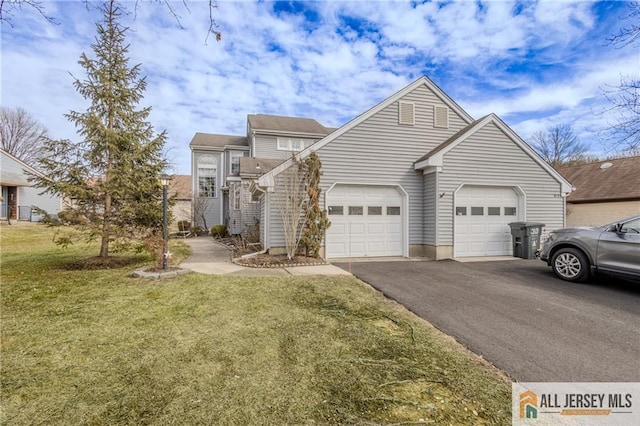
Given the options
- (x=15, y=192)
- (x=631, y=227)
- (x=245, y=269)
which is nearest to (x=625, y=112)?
(x=631, y=227)

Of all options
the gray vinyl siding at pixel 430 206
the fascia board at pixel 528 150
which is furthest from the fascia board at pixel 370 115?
the gray vinyl siding at pixel 430 206

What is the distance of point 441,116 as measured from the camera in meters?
10.9

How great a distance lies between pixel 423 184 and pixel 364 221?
262 centimetres

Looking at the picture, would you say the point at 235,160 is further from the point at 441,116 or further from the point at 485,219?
the point at 485,219

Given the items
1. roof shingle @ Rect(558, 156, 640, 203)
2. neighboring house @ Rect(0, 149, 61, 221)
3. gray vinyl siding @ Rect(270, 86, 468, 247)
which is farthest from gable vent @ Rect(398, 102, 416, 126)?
neighboring house @ Rect(0, 149, 61, 221)

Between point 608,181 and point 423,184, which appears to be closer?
point 423,184

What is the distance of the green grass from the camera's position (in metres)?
2.29

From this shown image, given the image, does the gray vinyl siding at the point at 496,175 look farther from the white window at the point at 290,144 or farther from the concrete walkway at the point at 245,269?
the white window at the point at 290,144

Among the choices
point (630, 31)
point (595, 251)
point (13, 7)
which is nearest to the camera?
point (13, 7)

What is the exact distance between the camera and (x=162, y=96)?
10047 mm

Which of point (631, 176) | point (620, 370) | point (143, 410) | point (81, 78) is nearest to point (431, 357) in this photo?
point (620, 370)

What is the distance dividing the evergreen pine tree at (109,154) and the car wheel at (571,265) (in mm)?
10668

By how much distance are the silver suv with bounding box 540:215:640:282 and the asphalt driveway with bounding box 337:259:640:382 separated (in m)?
0.37

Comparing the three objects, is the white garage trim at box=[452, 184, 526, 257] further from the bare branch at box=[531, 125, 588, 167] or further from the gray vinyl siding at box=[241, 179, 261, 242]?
the bare branch at box=[531, 125, 588, 167]
